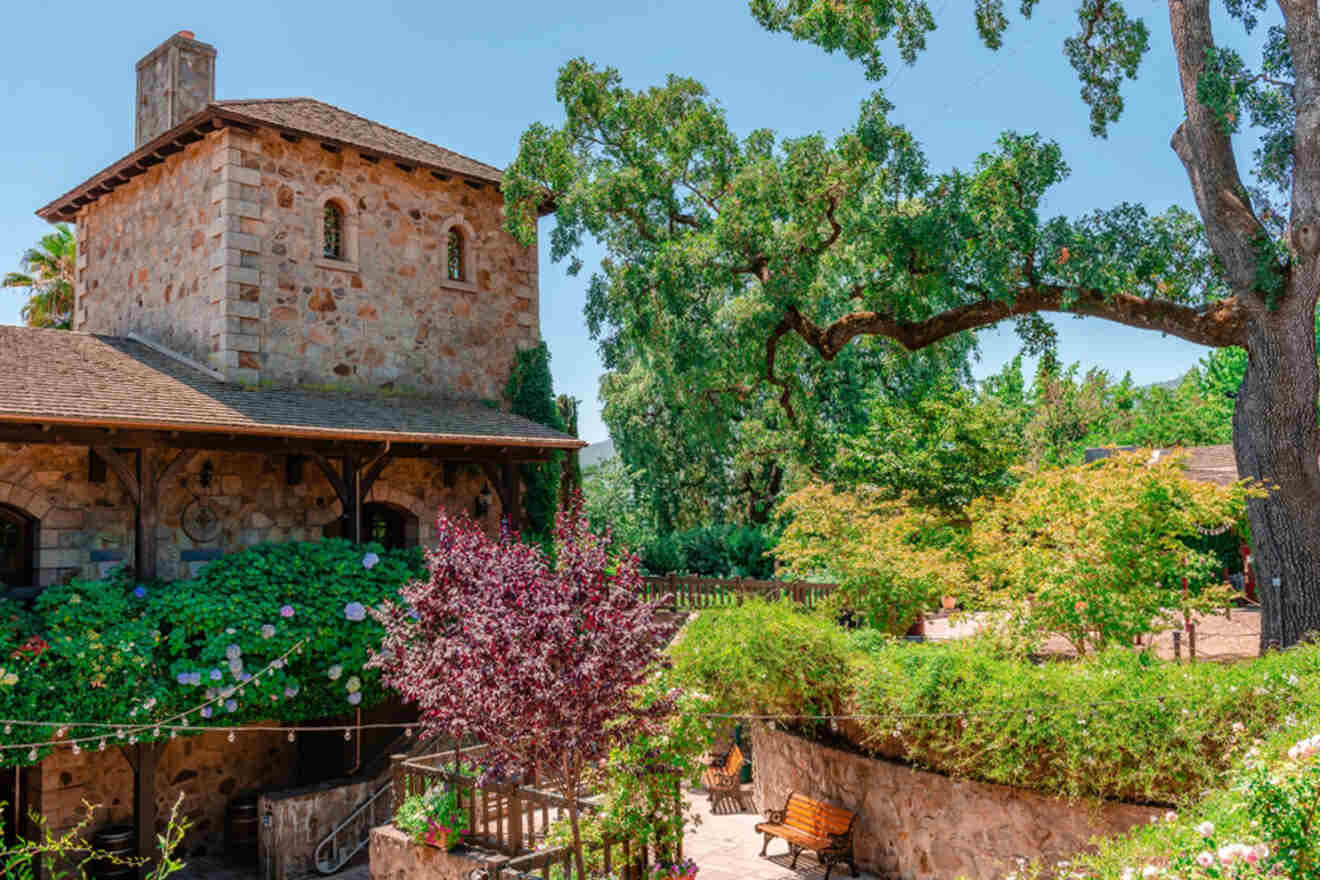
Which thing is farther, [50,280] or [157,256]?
[50,280]

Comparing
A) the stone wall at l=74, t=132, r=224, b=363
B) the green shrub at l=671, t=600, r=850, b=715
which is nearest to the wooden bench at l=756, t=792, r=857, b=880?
the green shrub at l=671, t=600, r=850, b=715

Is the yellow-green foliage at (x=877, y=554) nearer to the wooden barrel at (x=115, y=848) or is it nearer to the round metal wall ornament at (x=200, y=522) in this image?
the round metal wall ornament at (x=200, y=522)

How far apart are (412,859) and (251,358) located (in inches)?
313

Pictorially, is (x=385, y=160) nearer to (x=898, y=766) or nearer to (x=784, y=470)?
(x=898, y=766)

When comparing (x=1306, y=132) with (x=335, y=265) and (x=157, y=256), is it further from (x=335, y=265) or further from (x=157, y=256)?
(x=157, y=256)

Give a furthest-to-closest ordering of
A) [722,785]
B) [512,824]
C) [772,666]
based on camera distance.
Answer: [722,785] < [772,666] < [512,824]

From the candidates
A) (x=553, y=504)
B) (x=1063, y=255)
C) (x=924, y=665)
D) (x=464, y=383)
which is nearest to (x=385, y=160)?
(x=464, y=383)

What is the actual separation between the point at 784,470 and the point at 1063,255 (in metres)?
13.1

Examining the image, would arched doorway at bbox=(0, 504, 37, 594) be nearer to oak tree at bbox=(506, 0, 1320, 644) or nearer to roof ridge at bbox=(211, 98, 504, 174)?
roof ridge at bbox=(211, 98, 504, 174)

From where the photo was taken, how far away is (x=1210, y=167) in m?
13.9

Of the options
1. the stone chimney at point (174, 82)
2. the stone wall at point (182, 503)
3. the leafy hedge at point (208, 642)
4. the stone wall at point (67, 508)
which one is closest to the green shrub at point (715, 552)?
the stone wall at point (182, 503)

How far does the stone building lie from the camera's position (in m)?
12.0

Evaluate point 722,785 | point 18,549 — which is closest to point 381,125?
point 18,549

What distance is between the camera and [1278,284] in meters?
13.4
